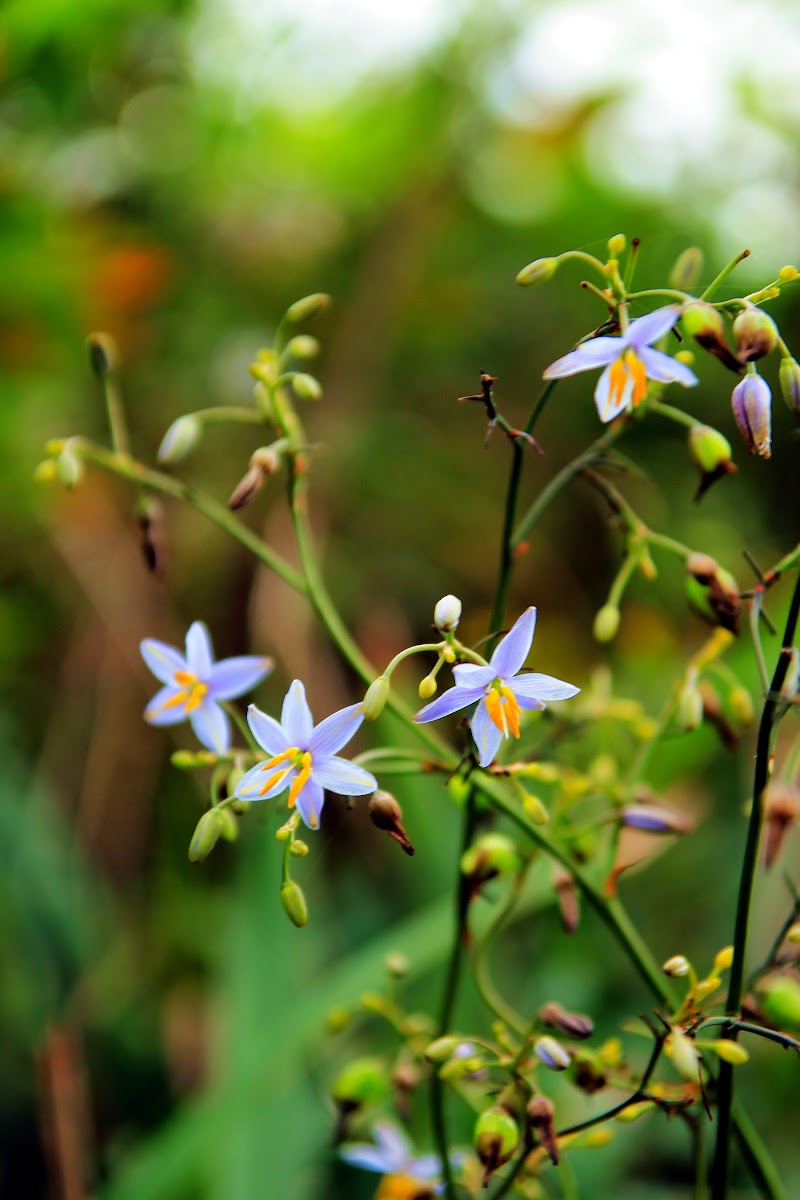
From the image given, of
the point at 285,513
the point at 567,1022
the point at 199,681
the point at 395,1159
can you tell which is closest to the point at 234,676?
the point at 199,681

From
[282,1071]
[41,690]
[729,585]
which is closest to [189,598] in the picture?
[41,690]

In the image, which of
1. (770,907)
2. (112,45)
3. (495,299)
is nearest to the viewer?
(770,907)

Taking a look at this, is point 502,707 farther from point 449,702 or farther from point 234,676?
point 234,676

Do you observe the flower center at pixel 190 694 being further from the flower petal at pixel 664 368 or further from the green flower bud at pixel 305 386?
the flower petal at pixel 664 368

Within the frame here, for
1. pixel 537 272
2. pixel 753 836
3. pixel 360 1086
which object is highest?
pixel 537 272

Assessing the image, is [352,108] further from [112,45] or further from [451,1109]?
[451,1109]

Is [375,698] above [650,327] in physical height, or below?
below

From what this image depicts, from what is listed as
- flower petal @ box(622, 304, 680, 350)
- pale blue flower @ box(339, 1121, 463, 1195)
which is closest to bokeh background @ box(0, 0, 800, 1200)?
pale blue flower @ box(339, 1121, 463, 1195)
